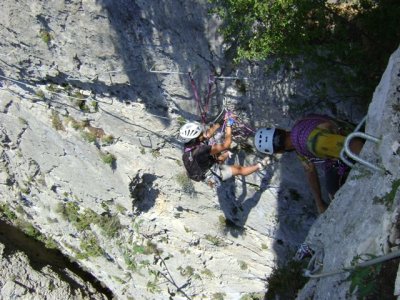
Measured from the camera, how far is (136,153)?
9.41m

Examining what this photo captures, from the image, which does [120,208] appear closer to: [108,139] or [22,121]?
[108,139]

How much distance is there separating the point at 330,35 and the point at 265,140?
166 centimetres

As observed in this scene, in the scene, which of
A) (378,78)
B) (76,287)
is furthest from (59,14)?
(76,287)

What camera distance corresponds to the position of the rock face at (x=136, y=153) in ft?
22.8

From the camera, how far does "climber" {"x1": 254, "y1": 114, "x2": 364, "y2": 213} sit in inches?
212

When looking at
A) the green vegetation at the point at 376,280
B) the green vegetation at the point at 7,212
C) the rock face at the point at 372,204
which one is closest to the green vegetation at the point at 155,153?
the rock face at the point at 372,204

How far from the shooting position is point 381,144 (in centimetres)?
418

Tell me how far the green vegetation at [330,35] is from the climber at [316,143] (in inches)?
24.1

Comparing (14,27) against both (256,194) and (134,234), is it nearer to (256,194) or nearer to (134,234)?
(256,194)

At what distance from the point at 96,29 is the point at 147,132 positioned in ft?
7.74

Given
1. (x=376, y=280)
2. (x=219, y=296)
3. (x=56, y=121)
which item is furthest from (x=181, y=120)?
(x=219, y=296)

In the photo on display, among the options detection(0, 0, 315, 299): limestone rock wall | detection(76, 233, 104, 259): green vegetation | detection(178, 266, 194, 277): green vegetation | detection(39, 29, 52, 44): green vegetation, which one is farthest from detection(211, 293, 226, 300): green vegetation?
detection(39, 29, 52, 44): green vegetation

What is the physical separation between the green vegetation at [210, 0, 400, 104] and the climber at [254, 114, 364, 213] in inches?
24.1

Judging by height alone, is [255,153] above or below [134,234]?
above
